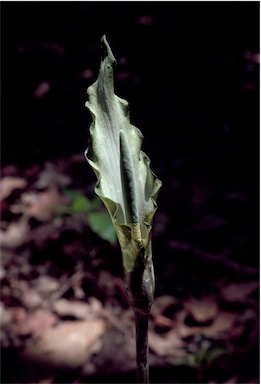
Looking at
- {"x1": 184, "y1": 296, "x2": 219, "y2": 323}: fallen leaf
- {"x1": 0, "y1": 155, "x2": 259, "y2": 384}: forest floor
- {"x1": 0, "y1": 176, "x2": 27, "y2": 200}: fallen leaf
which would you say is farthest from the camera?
{"x1": 0, "y1": 176, "x2": 27, "y2": 200}: fallen leaf

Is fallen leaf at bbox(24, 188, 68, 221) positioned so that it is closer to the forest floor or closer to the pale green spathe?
the forest floor

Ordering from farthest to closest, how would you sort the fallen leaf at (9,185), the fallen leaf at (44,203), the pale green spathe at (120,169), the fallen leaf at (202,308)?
the fallen leaf at (9,185) → the fallen leaf at (44,203) → the fallen leaf at (202,308) → the pale green spathe at (120,169)

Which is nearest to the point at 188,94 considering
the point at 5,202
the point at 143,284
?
the point at 5,202

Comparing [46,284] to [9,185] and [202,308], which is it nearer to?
[202,308]

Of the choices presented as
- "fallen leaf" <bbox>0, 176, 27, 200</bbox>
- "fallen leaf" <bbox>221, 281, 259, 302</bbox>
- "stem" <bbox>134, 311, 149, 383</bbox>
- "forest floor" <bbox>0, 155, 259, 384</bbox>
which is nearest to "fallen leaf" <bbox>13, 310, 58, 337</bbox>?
"forest floor" <bbox>0, 155, 259, 384</bbox>

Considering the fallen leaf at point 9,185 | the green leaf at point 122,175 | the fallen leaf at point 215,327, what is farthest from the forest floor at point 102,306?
the green leaf at point 122,175

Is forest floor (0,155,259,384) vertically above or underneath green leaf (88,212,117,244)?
underneath

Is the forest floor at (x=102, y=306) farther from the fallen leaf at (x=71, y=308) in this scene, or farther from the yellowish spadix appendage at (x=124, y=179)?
the yellowish spadix appendage at (x=124, y=179)

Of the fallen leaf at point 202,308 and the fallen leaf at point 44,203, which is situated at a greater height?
the fallen leaf at point 44,203
